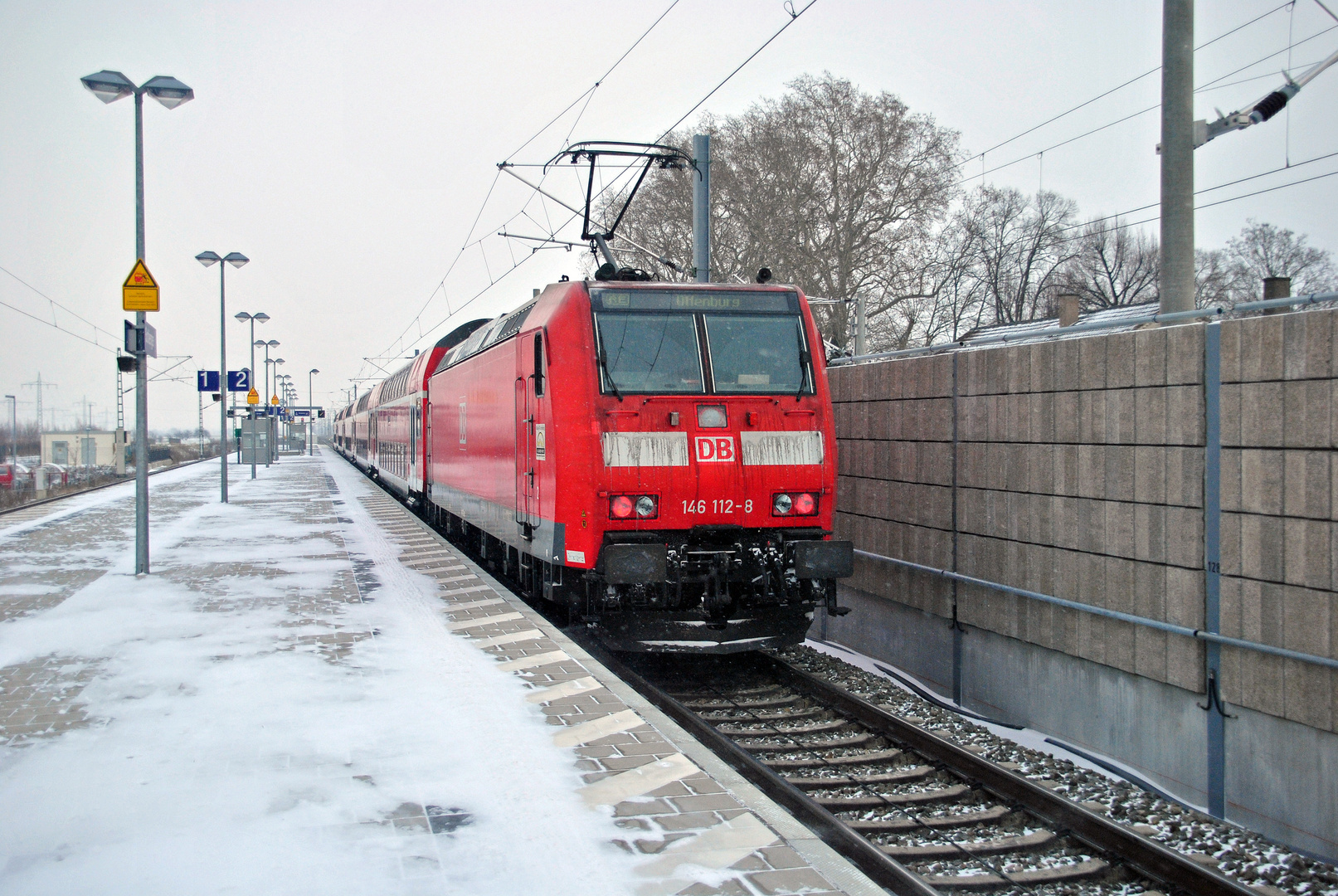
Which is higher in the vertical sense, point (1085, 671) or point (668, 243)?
point (668, 243)

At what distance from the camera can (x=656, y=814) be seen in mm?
4367

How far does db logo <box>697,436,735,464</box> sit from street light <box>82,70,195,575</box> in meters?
7.30

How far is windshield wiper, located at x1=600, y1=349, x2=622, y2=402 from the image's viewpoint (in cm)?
800

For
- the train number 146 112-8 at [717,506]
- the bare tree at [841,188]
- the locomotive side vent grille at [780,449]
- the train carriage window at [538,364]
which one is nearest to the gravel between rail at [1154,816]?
the train number 146 112-8 at [717,506]

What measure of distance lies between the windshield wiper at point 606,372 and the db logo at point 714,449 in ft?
2.38

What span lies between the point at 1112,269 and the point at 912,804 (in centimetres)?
4339

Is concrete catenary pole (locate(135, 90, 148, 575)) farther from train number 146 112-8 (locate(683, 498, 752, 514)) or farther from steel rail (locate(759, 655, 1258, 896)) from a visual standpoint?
steel rail (locate(759, 655, 1258, 896))

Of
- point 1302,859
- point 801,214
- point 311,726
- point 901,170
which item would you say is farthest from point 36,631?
point 901,170

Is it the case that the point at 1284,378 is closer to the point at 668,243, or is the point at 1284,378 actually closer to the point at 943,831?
the point at 943,831

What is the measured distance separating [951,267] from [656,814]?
33.5 m

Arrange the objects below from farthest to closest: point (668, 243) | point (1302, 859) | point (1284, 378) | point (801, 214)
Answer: point (668, 243) → point (801, 214) → point (1284, 378) → point (1302, 859)

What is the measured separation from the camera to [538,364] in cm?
866

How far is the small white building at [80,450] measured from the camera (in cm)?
4153

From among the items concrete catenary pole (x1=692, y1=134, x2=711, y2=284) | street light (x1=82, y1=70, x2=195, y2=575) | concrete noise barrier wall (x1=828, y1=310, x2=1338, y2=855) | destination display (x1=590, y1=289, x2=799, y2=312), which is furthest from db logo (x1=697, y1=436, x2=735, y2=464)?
street light (x1=82, y1=70, x2=195, y2=575)
